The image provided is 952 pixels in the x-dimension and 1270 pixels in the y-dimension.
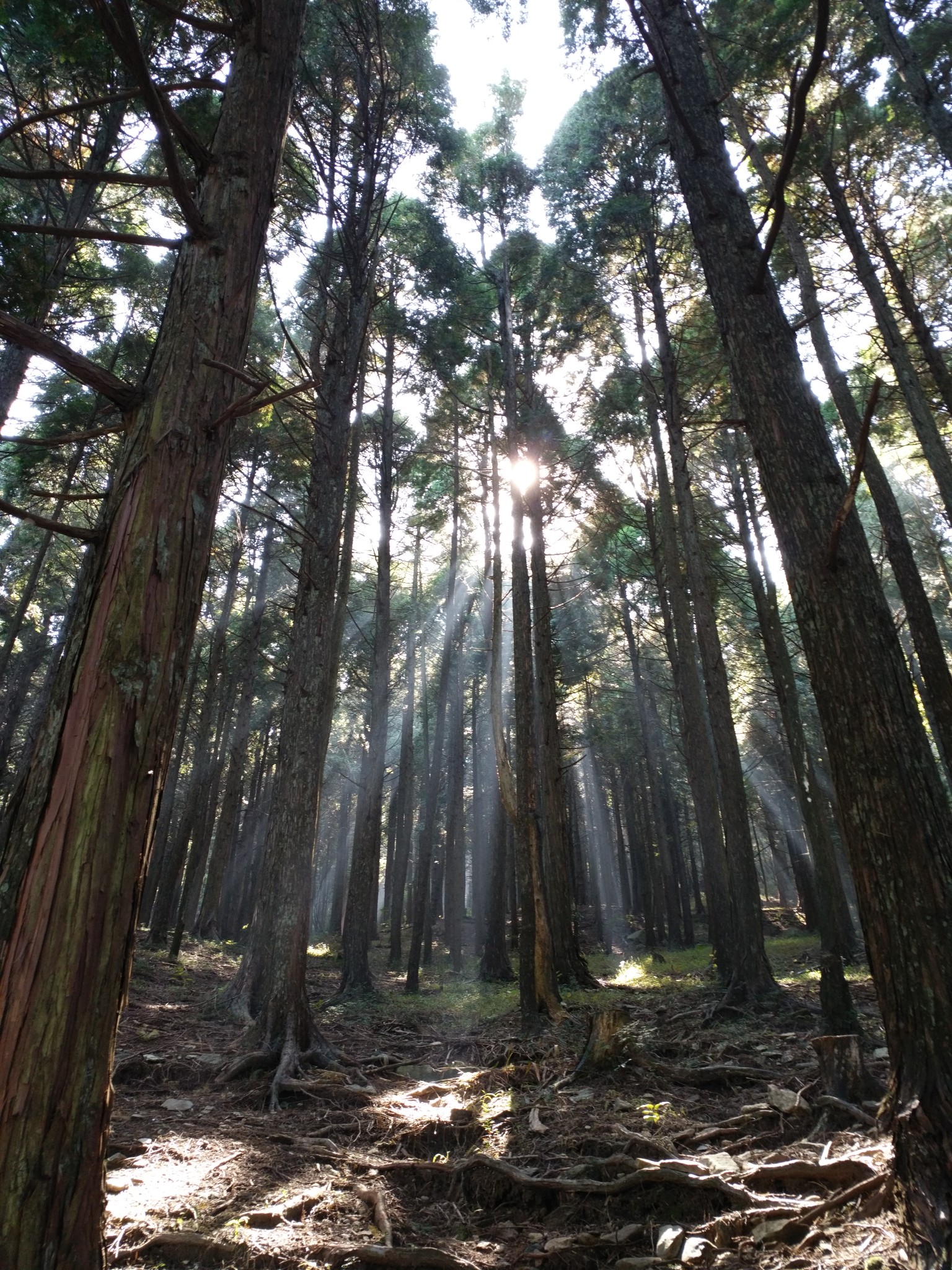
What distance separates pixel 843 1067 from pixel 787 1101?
1.32 feet

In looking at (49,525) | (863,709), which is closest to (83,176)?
(49,525)

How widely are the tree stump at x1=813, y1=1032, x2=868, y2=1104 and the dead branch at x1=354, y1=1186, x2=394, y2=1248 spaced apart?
259cm

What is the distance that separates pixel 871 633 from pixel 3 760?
21336mm

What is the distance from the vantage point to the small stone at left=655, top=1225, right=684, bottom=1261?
2.55 m

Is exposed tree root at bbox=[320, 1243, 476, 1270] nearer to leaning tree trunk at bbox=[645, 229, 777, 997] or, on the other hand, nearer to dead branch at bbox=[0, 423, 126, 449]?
dead branch at bbox=[0, 423, 126, 449]

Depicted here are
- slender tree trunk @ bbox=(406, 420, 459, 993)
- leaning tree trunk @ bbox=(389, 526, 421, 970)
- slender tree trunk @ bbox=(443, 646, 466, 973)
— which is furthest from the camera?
slender tree trunk @ bbox=(443, 646, 466, 973)

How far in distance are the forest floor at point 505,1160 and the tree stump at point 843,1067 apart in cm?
17

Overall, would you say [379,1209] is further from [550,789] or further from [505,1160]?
[550,789]

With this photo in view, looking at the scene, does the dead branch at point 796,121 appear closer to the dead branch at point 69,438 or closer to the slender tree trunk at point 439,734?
the dead branch at point 69,438

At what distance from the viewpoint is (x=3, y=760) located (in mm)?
18156

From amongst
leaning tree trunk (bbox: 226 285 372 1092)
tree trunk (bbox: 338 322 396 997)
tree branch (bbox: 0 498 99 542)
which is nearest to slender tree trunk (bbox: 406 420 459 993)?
tree trunk (bbox: 338 322 396 997)

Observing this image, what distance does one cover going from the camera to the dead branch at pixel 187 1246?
8.53ft

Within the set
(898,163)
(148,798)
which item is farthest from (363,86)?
(148,798)

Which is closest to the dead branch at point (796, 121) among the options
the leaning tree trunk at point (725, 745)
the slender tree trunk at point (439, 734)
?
the leaning tree trunk at point (725, 745)
